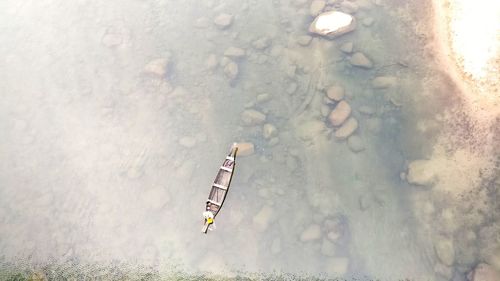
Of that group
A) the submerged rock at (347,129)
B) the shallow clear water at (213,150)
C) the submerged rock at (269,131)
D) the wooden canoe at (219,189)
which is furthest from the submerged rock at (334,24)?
the wooden canoe at (219,189)

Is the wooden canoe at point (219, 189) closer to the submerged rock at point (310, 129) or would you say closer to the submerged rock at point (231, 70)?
the submerged rock at point (310, 129)

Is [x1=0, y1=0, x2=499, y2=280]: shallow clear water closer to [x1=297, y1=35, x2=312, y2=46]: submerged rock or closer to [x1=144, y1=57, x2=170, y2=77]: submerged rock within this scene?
[x1=297, y1=35, x2=312, y2=46]: submerged rock

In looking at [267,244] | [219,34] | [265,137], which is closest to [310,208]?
[267,244]

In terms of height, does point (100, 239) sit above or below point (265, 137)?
below

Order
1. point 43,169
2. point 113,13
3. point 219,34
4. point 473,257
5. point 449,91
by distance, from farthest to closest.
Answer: point 113,13 < point 219,34 < point 43,169 < point 449,91 < point 473,257

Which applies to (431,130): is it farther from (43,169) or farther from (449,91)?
(43,169)

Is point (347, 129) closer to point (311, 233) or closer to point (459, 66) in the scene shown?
point (311, 233)

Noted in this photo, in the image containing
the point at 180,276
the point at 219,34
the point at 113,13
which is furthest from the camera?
the point at 113,13
